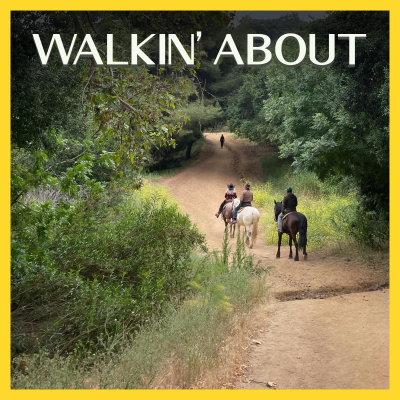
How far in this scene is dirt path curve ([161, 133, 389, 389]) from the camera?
5.36m

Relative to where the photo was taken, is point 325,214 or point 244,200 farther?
point 325,214

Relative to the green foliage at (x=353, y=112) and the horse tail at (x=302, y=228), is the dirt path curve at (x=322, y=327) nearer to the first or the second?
the horse tail at (x=302, y=228)

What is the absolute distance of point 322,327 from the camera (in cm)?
715

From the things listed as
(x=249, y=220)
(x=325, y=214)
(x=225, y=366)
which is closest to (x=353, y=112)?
(x=249, y=220)

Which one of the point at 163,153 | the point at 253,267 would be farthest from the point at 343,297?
the point at 163,153

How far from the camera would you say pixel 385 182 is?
11125mm

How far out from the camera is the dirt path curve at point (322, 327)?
17.6ft

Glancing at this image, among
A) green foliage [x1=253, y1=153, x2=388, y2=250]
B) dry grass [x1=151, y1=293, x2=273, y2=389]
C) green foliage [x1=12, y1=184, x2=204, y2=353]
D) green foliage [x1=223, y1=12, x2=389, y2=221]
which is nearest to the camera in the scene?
dry grass [x1=151, y1=293, x2=273, y2=389]

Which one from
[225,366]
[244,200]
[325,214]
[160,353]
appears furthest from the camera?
[325,214]

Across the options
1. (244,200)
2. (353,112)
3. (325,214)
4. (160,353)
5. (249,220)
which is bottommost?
(160,353)

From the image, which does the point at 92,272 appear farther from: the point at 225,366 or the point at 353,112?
the point at 353,112

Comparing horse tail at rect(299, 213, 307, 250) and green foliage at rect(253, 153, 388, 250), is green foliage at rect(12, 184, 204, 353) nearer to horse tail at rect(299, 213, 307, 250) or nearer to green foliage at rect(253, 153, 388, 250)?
horse tail at rect(299, 213, 307, 250)

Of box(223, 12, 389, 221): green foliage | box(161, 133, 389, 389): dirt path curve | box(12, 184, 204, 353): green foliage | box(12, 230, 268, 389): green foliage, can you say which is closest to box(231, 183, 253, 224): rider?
box(161, 133, 389, 389): dirt path curve

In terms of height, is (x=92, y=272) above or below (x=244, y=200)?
below
